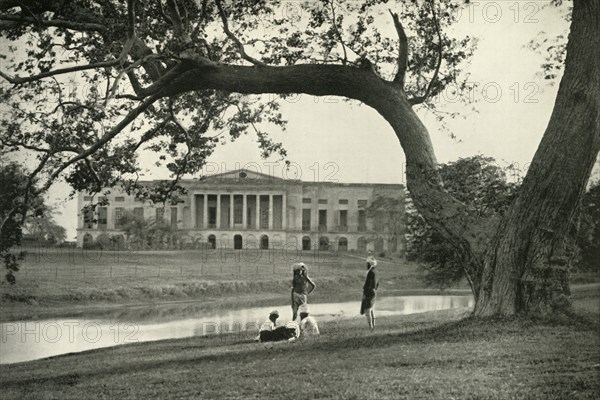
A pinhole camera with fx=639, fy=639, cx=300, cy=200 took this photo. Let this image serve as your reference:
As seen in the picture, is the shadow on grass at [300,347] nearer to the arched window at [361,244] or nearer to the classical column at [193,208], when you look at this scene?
the arched window at [361,244]

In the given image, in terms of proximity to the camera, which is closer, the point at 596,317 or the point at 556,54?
the point at 596,317

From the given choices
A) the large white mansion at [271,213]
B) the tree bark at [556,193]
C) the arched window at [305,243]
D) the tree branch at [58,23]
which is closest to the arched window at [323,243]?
the large white mansion at [271,213]

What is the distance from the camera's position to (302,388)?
6117mm

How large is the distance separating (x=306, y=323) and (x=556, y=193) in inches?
207

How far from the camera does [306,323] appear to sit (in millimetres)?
11336

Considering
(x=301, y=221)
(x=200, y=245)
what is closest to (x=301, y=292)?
(x=301, y=221)

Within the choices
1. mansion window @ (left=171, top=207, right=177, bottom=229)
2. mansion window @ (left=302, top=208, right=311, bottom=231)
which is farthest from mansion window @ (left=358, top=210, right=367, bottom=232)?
mansion window @ (left=171, top=207, right=177, bottom=229)

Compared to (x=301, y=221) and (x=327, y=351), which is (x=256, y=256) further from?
(x=327, y=351)

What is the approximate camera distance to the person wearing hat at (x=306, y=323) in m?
10.7

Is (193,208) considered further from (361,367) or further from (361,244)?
(361,367)

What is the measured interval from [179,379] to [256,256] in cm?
2393

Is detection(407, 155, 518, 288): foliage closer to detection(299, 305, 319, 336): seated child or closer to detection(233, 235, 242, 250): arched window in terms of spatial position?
detection(299, 305, 319, 336): seated child

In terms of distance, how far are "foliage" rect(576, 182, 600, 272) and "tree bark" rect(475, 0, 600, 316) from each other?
112 inches

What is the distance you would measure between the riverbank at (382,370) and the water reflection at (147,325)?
131 inches
